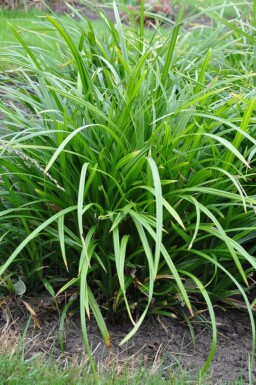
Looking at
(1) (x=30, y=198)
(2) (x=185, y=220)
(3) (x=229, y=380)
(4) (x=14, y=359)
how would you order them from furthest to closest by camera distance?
(1) (x=30, y=198) → (2) (x=185, y=220) → (3) (x=229, y=380) → (4) (x=14, y=359)

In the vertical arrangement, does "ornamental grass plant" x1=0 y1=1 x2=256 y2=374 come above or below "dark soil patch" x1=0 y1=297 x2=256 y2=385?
above

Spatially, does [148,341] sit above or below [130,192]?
below

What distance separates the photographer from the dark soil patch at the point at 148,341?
2.82 m

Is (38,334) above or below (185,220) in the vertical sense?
below

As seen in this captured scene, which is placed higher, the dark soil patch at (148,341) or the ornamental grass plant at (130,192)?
the ornamental grass plant at (130,192)

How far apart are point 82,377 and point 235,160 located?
1.26 m

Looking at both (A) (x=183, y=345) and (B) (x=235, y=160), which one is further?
(B) (x=235, y=160)

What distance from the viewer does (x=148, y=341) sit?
117 inches

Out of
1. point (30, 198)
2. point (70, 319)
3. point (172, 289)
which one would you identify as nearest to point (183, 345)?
point (172, 289)

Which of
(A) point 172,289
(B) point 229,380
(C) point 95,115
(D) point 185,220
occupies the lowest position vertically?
(B) point 229,380

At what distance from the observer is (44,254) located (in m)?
3.14

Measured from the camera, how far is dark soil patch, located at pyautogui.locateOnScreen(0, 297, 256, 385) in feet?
9.26

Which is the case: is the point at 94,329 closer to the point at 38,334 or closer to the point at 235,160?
the point at 38,334

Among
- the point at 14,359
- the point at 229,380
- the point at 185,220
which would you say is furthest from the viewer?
the point at 185,220
